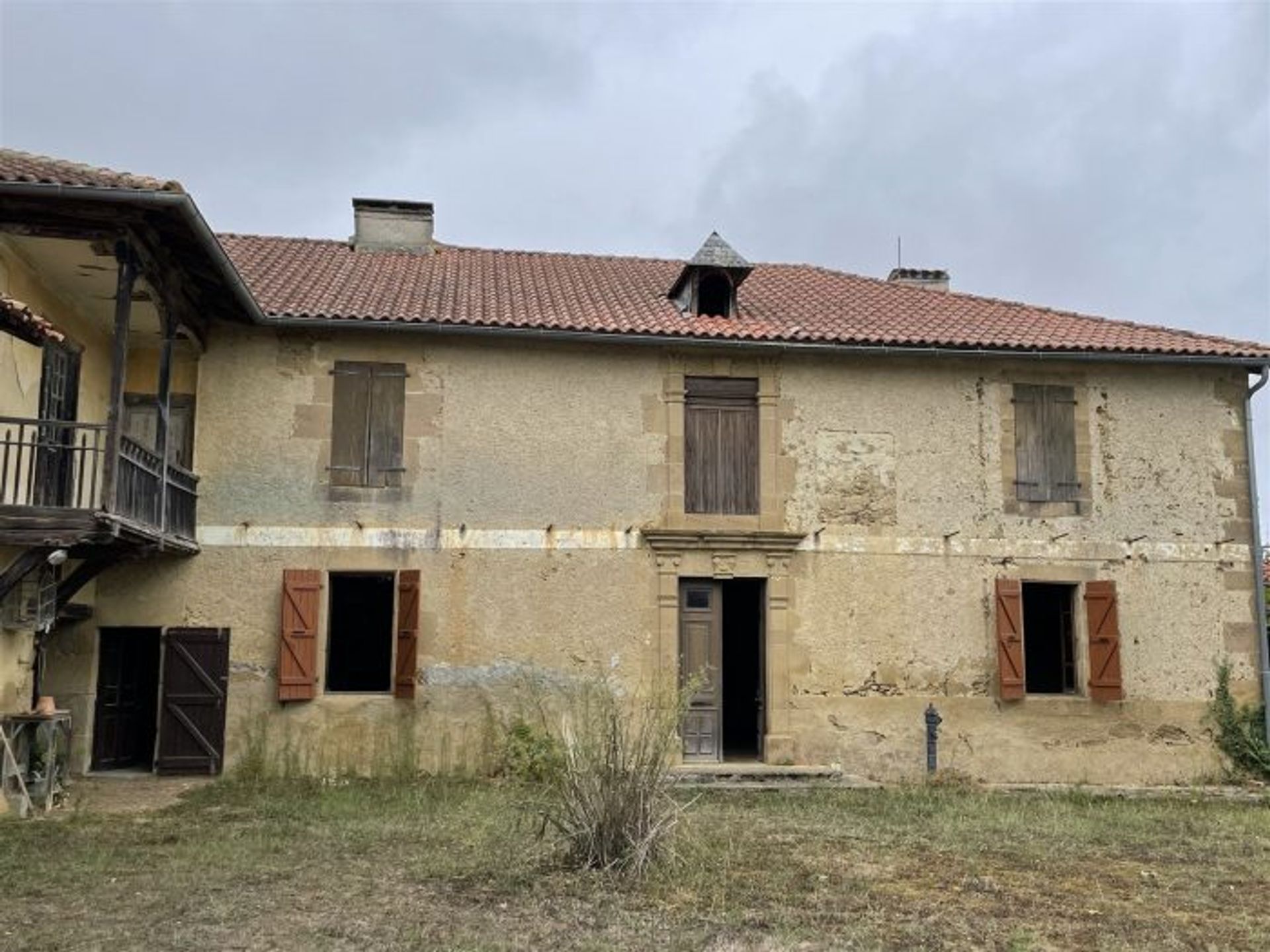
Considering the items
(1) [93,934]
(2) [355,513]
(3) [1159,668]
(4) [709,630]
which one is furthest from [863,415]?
(1) [93,934]

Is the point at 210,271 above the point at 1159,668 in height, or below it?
above

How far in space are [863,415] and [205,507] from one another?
23.8ft

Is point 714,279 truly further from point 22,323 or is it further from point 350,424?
point 22,323

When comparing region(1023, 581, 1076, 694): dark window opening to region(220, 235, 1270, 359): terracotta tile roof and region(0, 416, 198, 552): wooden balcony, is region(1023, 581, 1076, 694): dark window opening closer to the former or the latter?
region(220, 235, 1270, 359): terracotta tile roof

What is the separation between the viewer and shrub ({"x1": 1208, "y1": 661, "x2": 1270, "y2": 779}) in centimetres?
1333

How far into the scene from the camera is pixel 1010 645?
13.2 metres

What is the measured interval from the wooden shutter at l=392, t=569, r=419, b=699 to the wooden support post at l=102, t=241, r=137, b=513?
143 inches

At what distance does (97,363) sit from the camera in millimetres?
12570

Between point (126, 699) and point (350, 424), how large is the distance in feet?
13.0

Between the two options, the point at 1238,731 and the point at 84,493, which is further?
the point at 1238,731

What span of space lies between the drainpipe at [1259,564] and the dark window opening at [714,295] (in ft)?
20.7

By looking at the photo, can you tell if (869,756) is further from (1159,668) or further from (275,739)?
(275,739)

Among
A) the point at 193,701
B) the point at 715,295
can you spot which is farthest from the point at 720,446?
the point at 193,701

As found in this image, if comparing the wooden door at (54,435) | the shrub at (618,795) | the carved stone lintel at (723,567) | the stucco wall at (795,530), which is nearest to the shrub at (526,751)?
the stucco wall at (795,530)
